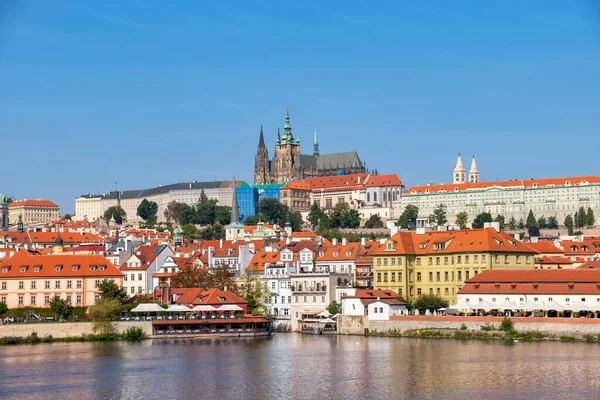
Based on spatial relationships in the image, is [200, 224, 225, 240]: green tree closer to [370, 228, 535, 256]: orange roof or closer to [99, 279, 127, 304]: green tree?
[370, 228, 535, 256]: orange roof

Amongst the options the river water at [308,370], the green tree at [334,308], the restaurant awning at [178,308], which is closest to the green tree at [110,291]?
the restaurant awning at [178,308]

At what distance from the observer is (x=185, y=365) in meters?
53.5

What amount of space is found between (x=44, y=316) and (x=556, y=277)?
3150 cm

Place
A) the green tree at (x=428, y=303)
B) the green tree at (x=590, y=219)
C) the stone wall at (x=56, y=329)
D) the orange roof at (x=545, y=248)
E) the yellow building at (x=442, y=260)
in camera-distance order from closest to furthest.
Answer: the stone wall at (x=56, y=329)
the green tree at (x=428, y=303)
the yellow building at (x=442, y=260)
the orange roof at (x=545, y=248)
the green tree at (x=590, y=219)

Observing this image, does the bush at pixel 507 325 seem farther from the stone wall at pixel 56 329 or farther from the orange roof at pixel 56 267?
the orange roof at pixel 56 267

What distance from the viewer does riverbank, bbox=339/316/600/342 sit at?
199 feet

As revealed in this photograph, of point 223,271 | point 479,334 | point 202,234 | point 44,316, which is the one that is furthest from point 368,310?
point 202,234

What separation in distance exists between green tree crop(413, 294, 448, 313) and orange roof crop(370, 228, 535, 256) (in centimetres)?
419

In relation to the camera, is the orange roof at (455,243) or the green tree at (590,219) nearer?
the orange roof at (455,243)

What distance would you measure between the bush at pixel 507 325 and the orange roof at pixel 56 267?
27074 mm

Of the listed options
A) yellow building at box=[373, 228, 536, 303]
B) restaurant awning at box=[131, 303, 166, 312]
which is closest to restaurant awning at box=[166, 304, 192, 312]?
restaurant awning at box=[131, 303, 166, 312]

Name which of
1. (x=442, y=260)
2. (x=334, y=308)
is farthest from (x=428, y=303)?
(x=334, y=308)

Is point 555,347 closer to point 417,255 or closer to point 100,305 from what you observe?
point 417,255

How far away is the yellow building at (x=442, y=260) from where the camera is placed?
74062 mm
